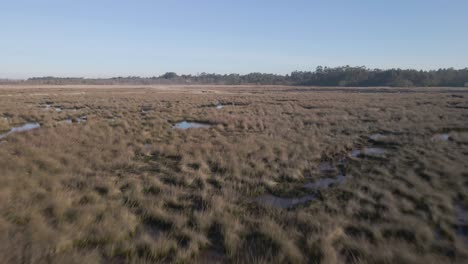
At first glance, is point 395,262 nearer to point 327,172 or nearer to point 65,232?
point 327,172

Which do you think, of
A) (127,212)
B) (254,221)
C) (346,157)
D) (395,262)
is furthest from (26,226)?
(346,157)

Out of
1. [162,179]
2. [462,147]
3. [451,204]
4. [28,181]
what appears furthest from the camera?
[462,147]

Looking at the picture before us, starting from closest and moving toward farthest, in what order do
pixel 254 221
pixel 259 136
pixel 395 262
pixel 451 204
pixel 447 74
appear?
pixel 395 262 < pixel 254 221 < pixel 451 204 < pixel 259 136 < pixel 447 74

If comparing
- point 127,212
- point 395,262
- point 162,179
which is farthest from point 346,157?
point 127,212

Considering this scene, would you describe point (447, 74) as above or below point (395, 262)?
above

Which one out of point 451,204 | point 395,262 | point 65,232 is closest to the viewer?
point 395,262

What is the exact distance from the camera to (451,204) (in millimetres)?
4914

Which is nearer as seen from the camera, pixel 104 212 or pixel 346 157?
pixel 104 212

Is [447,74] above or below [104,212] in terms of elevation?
above

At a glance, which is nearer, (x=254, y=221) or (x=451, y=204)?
(x=254, y=221)

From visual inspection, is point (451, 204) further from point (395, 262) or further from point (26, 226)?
point (26, 226)

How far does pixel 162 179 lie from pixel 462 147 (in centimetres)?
1134

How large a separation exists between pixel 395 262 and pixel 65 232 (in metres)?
4.79

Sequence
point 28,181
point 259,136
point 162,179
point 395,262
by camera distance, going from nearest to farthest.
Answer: point 395,262, point 28,181, point 162,179, point 259,136
